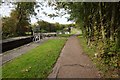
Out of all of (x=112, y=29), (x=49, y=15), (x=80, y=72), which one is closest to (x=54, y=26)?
(x=49, y=15)

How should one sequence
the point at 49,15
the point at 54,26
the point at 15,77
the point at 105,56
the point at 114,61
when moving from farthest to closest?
1. the point at 54,26
2. the point at 49,15
3. the point at 105,56
4. the point at 114,61
5. the point at 15,77

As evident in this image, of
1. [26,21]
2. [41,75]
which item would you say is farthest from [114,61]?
[26,21]

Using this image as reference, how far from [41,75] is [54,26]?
83063mm

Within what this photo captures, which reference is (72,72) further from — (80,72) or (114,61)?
(114,61)

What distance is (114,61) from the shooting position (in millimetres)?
12102

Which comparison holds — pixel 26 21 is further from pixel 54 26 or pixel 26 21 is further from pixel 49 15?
pixel 54 26

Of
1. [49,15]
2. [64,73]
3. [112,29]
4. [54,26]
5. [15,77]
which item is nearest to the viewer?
[15,77]

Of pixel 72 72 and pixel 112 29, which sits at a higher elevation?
pixel 112 29

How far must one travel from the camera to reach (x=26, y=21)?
63750mm

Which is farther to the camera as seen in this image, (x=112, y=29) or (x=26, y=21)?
(x=26, y=21)

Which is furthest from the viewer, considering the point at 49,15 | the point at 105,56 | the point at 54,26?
the point at 54,26

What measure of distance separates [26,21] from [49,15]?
13084 mm

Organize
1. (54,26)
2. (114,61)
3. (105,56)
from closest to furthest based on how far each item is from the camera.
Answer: (114,61), (105,56), (54,26)

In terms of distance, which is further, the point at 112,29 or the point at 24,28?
the point at 24,28
